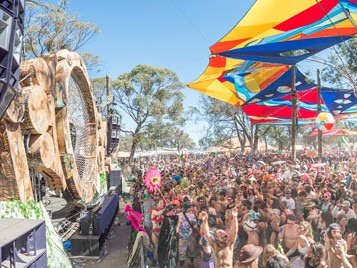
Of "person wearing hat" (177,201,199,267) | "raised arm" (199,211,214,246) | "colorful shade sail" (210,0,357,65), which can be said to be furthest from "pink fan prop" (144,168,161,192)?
"colorful shade sail" (210,0,357,65)

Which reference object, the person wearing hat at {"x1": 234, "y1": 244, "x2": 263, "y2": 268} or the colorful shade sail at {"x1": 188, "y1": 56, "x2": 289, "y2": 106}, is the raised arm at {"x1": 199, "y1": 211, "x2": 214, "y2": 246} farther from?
the colorful shade sail at {"x1": 188, "y1": 56, "x2": 289, "y2": 106}

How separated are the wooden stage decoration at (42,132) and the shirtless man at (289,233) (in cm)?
410

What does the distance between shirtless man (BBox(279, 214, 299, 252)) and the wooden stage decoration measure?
4104 millimetres

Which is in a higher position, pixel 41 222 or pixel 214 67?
pixel 214 67

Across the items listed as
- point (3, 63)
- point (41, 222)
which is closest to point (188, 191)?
point (41, 222)

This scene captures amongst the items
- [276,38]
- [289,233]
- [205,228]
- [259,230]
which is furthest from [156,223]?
[276,38]

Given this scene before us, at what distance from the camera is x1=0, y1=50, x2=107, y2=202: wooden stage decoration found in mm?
4426

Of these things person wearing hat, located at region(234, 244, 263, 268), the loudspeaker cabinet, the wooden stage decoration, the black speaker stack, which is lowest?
the black speaker stack

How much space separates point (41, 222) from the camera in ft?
10.3

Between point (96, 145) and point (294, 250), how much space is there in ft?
23.1

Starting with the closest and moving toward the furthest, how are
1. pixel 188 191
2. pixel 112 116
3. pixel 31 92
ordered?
pixel 31 92, pixel 188 191, pixel 112 116

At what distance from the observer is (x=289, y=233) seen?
4.75 metres

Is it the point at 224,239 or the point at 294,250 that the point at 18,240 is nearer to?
the point at 224,239

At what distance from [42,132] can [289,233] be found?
4.46 meters
